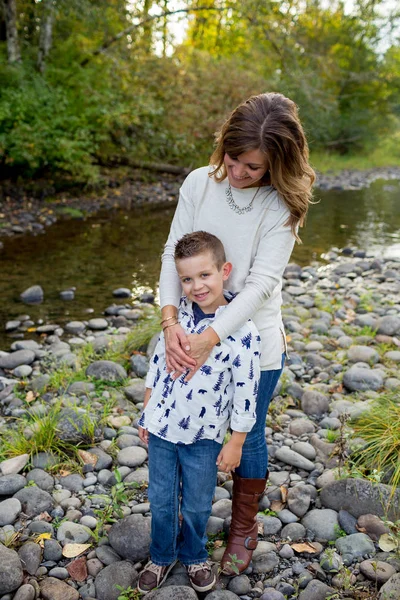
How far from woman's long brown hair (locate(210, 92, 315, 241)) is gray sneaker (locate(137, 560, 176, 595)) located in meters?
1.51

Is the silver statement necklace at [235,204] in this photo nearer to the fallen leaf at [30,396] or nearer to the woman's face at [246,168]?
the woman's face at [246,168]

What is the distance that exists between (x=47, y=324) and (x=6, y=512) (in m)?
3.26

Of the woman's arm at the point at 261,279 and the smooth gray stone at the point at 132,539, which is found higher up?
the woman's arm at the point at 261,279

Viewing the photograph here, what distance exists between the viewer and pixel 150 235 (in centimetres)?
959

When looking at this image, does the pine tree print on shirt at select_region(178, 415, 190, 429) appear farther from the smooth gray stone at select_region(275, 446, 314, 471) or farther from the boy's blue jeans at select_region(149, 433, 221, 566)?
the smooth gray stone at select_region(275, 446, 314, 471)

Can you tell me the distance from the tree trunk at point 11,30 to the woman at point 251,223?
977 centimetres

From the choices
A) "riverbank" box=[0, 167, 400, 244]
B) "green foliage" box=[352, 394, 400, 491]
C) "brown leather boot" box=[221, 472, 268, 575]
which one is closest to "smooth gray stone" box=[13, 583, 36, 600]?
"brown leather boot" box=[221, 472, 268, 575]

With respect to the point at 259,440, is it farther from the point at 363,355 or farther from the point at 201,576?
the point at 363,355

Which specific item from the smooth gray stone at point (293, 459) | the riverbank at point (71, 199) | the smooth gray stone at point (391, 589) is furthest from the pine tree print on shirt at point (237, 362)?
the riverbank at point (71, 199)

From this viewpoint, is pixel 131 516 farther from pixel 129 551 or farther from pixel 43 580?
pixel 43 580

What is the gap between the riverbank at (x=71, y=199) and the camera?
966cm

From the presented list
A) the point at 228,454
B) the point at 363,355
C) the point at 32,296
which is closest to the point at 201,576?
the point at 228,454

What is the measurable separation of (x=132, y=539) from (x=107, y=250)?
649 centimetres

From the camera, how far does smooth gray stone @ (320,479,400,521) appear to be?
2611mm
